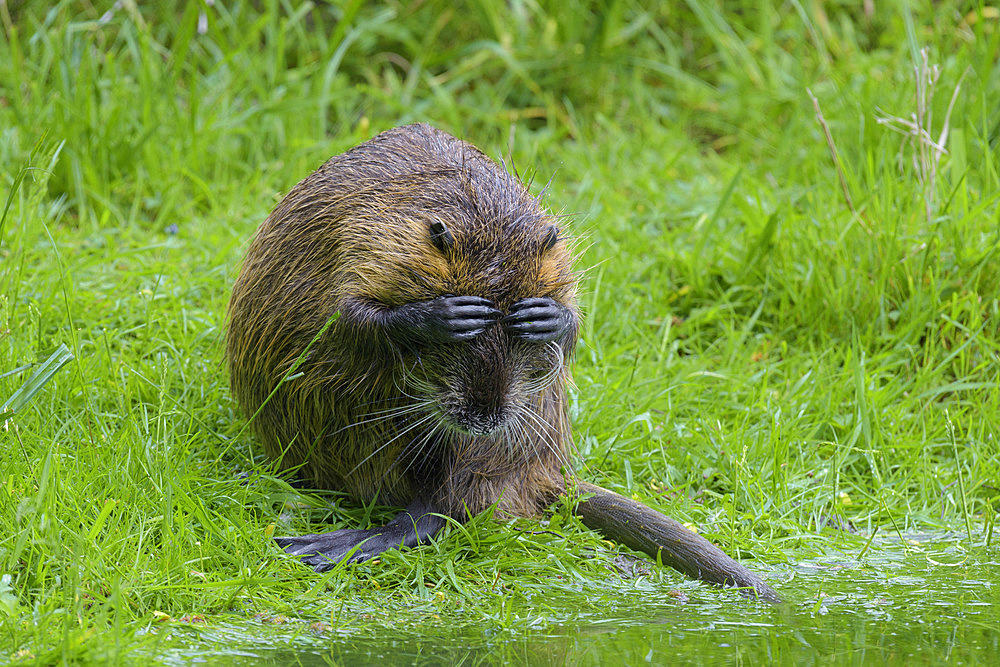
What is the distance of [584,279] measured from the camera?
10.4 ft

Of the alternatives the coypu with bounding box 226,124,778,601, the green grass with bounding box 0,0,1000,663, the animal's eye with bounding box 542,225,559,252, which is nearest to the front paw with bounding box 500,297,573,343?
the coypu with bounding box 226,124,778,601

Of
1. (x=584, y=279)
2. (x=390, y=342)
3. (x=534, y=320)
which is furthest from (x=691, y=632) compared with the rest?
(x=584, y=279)

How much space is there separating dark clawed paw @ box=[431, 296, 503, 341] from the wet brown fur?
74 mm

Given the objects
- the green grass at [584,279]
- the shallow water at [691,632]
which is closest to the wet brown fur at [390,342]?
the green grass at [584,279]

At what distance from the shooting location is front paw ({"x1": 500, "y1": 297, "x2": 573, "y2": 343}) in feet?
8.27

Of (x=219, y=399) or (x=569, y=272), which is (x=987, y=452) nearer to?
(x=569, y=272)

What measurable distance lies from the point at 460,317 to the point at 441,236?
0.21 meters

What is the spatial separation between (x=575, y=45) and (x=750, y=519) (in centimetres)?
325

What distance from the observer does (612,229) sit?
4348 mm

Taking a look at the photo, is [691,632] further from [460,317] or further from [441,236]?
[441,236]

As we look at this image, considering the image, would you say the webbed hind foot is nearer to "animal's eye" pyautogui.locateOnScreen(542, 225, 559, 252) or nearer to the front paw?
the front paw

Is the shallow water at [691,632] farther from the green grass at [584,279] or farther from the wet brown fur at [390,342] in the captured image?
the wet brown fur at [390,342]

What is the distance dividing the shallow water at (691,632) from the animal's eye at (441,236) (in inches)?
31.5

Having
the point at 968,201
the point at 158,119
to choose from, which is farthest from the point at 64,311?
the point at 968,201
